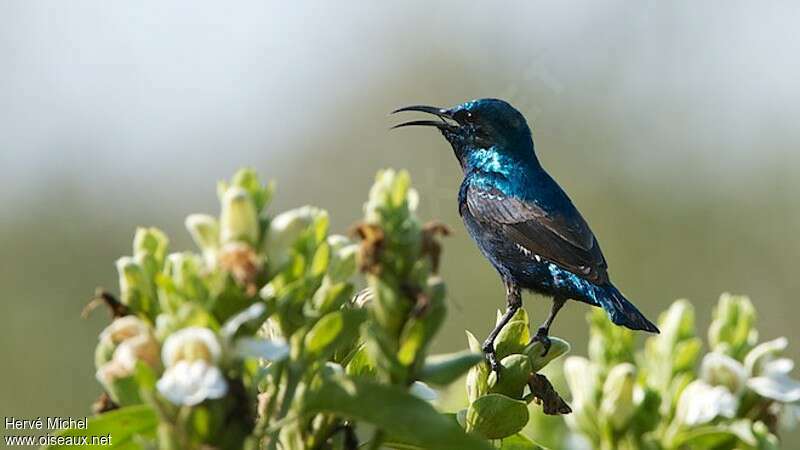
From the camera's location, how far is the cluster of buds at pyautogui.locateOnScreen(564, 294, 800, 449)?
202 cm

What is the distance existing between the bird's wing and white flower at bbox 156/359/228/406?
3.23m

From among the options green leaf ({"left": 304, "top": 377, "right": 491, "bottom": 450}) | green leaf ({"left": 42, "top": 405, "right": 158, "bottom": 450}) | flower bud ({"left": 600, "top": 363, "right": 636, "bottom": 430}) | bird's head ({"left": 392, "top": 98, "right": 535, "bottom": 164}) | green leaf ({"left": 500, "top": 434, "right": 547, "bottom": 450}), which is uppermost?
bird's head ({"left": 392, "top": 98, "right": 535, "bottom": 164})

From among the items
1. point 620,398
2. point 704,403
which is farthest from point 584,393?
point 704,403

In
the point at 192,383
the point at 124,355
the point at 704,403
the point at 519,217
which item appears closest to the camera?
the point at 192,383

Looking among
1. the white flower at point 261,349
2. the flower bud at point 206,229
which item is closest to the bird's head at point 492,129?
the flower bud at point 206,229

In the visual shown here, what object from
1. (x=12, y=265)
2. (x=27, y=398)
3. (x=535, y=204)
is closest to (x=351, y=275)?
(x=535, y=204)

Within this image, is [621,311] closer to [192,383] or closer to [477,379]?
[477,379]

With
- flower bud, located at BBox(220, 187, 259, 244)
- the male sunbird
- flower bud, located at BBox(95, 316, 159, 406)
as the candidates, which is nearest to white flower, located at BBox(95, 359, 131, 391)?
flower bud, located at BBox(95, 316, 159, 406)

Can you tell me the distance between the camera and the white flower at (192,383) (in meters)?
1.64

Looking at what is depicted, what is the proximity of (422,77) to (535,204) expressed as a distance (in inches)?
737

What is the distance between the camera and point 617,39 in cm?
2270

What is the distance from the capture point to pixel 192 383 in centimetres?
166

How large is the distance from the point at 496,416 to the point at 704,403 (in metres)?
0.34

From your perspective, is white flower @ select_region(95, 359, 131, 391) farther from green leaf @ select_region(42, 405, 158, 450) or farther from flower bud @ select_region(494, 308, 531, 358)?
flower bud @ select_region(494, 308, 531, 358)
